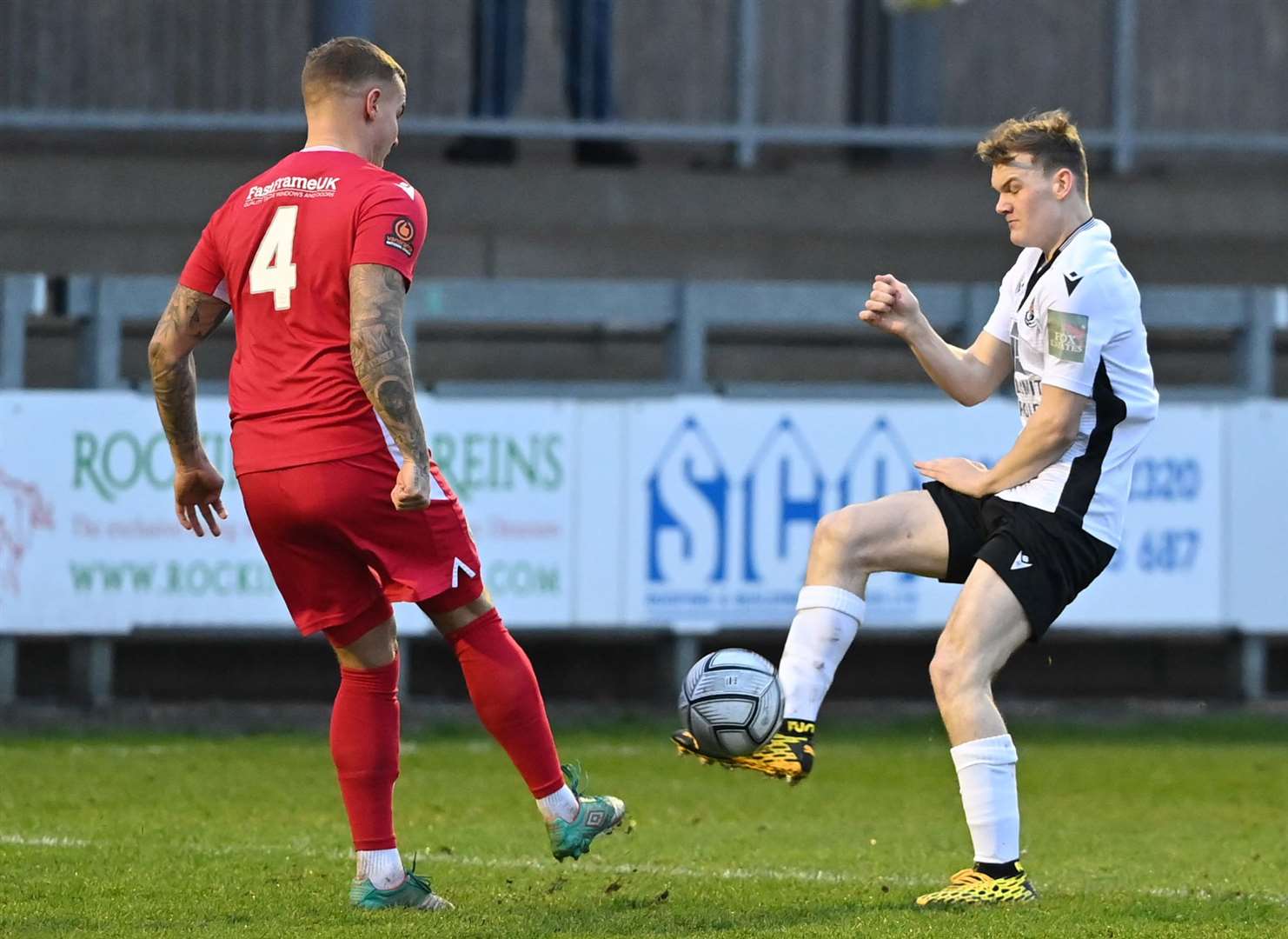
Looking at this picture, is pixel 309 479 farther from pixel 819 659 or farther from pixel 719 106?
pixel 719 106

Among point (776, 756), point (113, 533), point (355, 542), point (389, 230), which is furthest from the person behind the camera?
point (113, 533)

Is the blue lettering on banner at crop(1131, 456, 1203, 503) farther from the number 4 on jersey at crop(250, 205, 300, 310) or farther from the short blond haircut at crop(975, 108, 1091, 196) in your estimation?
the number 4 on jersey at crop(250, 205, 300, 310)

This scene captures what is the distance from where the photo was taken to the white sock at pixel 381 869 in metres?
5.56

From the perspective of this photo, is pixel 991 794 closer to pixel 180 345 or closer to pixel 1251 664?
pixel 180 345

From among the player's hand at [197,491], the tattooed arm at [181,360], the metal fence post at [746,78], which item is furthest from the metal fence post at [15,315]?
the tattooed arm at [181,360]

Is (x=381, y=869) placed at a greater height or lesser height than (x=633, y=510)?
lesser

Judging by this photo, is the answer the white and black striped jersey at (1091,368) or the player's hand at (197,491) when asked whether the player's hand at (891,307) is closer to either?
the white and black striped jersey at (1091,368)

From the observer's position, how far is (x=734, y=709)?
5.70m

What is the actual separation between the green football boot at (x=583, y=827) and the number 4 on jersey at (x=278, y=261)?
1.49m

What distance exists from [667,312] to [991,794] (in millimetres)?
6180

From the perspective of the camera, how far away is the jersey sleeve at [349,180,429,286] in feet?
17.4

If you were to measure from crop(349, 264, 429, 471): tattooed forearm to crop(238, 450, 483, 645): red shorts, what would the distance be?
173 mm

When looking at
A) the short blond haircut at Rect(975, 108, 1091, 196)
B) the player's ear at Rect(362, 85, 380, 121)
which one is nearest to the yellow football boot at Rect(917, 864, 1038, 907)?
A: the short blond haircut at Rect(975, 108, 1091, 196)

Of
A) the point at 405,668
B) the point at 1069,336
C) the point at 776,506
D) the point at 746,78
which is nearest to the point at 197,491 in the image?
the point at 1069,336
